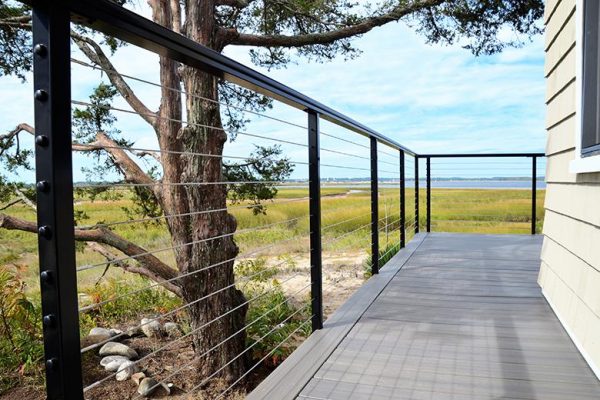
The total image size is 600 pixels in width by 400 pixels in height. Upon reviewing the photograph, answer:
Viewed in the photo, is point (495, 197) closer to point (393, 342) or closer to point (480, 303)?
point (480, 303)

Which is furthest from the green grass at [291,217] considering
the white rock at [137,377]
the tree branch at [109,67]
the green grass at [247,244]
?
the white rock at [137,377]

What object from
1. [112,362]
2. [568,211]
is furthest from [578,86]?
[112,362]

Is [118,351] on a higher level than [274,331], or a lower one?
lower

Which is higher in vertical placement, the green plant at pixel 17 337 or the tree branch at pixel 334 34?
the tree branch at pixel 334 34

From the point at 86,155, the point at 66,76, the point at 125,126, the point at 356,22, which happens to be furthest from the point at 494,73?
the point at 66,76

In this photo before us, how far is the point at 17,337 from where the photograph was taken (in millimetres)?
5125

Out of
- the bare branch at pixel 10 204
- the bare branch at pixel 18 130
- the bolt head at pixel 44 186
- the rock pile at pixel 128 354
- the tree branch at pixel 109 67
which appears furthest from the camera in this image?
the tree branch at pixel 109 67

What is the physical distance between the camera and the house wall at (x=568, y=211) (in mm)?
1827

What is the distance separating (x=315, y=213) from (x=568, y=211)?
125 cm

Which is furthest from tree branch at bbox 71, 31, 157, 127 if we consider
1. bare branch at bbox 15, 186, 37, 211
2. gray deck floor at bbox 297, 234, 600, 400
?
gray deck floor at bbox 297, 234, 600, 400

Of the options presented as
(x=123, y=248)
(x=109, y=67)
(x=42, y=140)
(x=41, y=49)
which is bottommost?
(x=123, y=248)

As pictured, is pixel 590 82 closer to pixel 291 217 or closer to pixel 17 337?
pixel 291 217

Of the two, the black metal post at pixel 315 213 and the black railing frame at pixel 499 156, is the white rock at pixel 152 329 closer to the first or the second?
the black railing frame at pixel 499 156

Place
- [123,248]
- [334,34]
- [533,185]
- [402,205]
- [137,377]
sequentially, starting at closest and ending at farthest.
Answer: [402,205]
[137,377]
[533,185]
[123,248]
[334,34]
